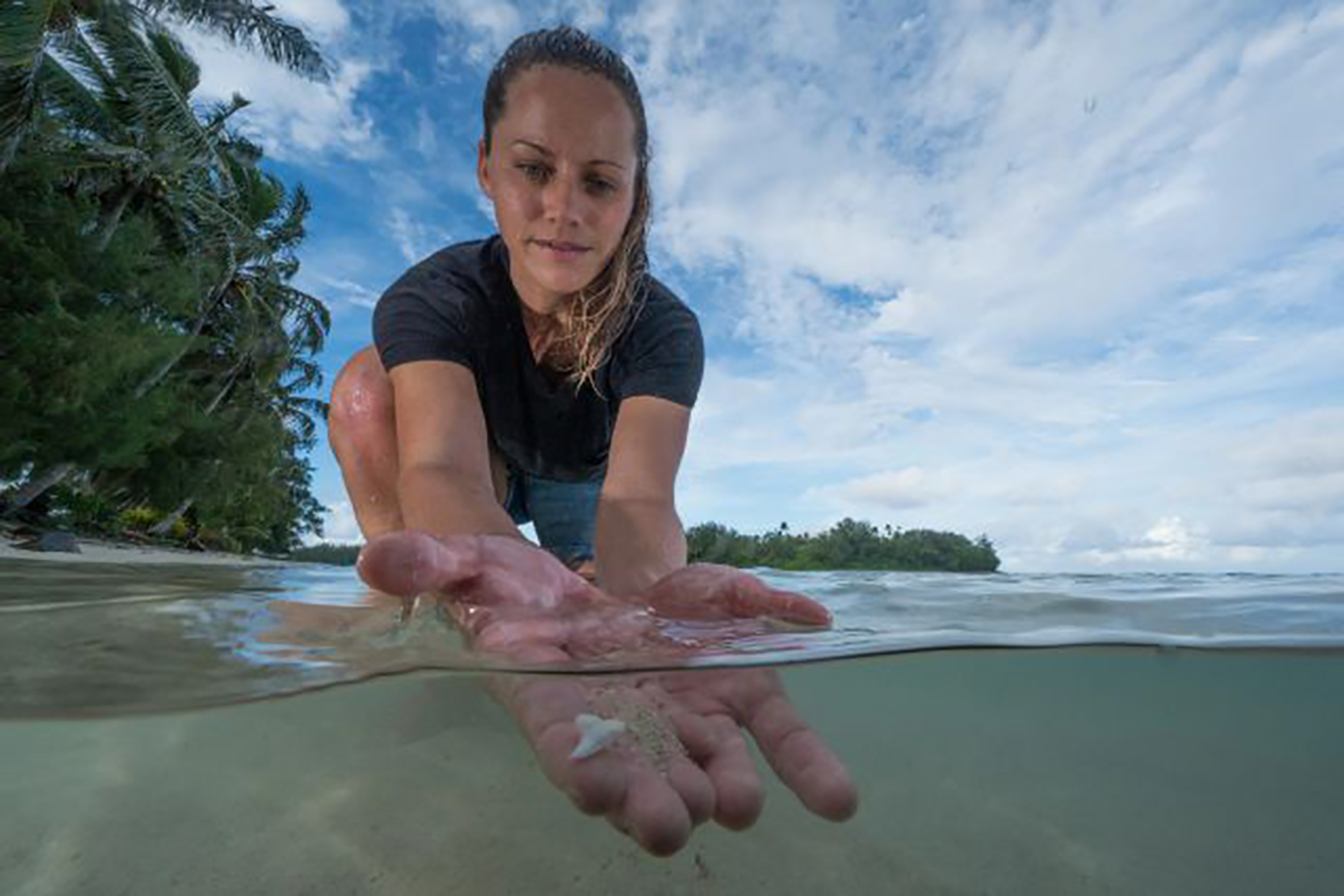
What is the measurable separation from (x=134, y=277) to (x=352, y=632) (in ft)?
54.2

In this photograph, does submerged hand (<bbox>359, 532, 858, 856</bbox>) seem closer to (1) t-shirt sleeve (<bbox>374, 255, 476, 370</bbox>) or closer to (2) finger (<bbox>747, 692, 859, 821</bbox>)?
(2) finger (<bbox>747, 692, 859, 821</bbox>)

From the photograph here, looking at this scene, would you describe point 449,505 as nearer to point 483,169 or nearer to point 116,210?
point 483,169

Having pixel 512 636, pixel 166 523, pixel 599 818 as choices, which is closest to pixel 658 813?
pixel 599 818

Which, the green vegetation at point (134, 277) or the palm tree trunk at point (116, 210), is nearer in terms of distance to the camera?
the green vegetation at point (134, 277)

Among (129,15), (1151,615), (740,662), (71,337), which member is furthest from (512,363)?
(129,15)

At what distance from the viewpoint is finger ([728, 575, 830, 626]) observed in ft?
8.04

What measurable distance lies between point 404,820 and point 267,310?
73.9ft

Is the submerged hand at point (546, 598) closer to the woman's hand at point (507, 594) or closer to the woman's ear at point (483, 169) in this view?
the woman's hand at point (507, 594)

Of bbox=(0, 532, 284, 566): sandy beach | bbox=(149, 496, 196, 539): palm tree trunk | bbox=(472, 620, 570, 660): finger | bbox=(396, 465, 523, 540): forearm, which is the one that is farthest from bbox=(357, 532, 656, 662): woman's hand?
bbox=(149, 496, 196, 539): palm tree trunk

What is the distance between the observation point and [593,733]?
1.66 meters

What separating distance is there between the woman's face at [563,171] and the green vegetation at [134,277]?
12.9 metres

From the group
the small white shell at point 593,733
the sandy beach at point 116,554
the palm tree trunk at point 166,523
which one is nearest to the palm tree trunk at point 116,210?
the sandy beach at point 116,554

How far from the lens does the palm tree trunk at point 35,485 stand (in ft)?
51.9

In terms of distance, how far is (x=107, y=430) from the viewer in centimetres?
1544
